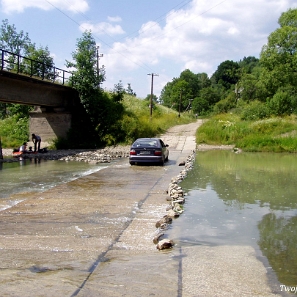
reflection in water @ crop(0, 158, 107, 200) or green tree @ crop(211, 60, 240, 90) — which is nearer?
reflection in water @ crop(0, 158, 107, 200)

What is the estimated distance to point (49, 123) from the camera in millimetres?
37344

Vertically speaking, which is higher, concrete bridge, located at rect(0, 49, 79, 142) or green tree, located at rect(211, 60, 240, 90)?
green tree, located at rect(211, 60, 240, 90)

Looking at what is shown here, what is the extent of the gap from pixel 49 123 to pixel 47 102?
3707 millimetres

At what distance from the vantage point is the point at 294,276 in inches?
228

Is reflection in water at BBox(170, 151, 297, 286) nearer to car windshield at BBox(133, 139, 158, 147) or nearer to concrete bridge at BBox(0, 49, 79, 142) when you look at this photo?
car windshield at BBox(133, 139, 158, 147)

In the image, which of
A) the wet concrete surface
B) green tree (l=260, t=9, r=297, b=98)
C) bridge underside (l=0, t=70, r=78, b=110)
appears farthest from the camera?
green tree (l=260, t=9, r=297, b=98)

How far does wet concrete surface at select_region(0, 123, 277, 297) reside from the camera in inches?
208

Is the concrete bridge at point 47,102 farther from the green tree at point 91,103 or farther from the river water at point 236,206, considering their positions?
the river water at point 236,206

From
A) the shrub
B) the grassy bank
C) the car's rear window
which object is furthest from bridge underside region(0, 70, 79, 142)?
the shrub

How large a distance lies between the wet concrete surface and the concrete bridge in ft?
67.9

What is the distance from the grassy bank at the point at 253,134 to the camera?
33.3 meters

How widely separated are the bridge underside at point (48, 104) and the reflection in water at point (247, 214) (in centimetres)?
1788

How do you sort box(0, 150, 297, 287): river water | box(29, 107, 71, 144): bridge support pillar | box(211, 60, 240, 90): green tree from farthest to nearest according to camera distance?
box(211, 60, 240, 90): green tree → box(29, 107, 71, 144): bridge support pillar → box(0, 150, 297, 287): river water

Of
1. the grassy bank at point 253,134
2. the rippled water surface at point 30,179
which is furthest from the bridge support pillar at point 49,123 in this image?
the rippled water surface at point 30,179
